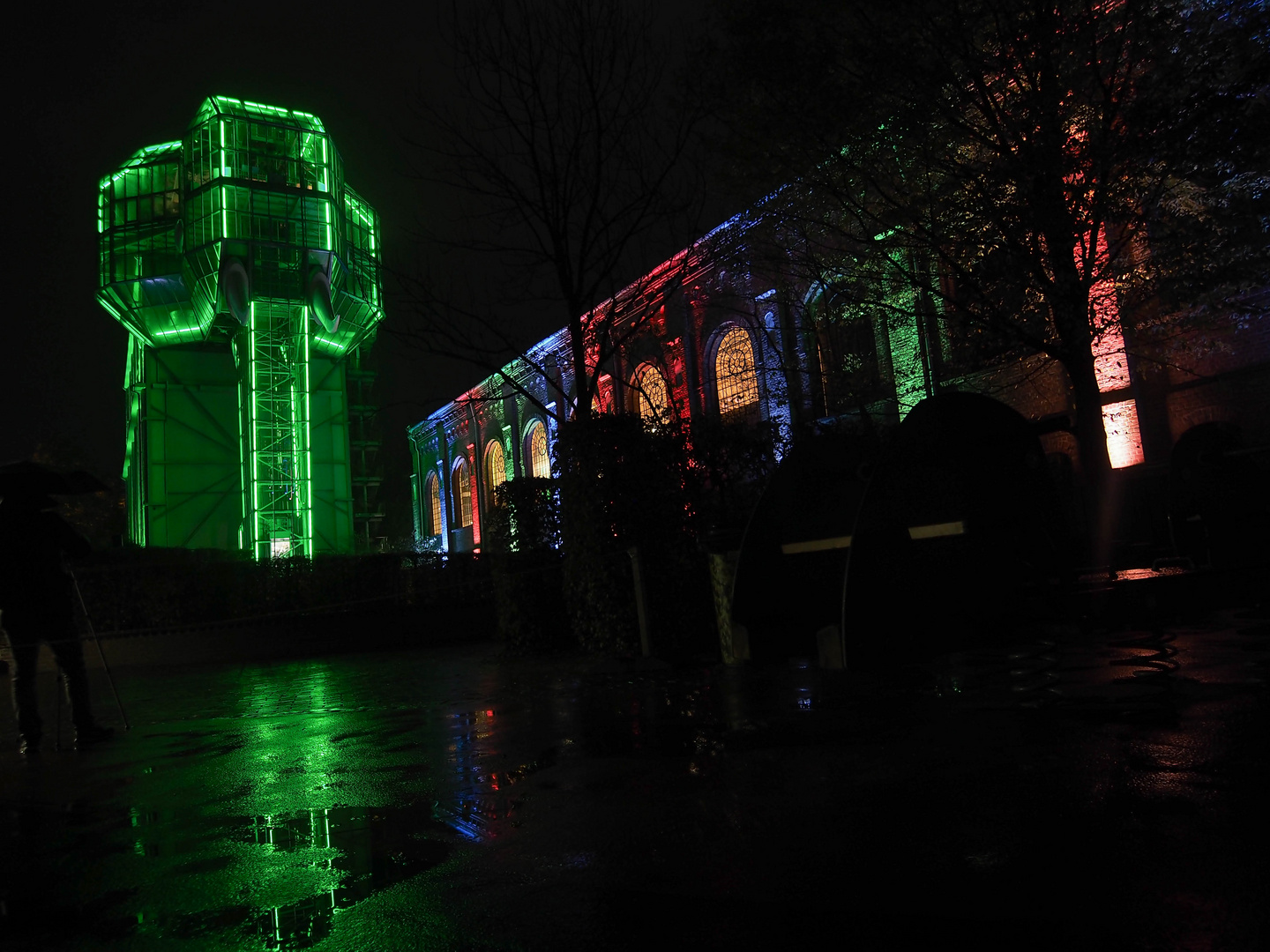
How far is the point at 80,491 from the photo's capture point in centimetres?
799

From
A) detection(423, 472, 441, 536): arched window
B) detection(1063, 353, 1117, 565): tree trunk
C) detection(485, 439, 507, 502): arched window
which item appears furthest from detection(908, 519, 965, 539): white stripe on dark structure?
detection(423, 472, 441, 536): arched window

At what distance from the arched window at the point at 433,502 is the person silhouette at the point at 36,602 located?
5278cm

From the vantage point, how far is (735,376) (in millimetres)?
29594

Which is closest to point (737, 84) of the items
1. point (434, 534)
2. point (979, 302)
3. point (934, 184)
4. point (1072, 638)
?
point (934, 184)

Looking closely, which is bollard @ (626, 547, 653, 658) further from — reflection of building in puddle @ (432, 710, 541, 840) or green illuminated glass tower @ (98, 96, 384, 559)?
green illuminated glass tower @ (98, 96, 384, 559)

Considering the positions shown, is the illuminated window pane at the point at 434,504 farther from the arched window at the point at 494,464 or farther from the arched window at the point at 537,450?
the arched window at the point at 537,450

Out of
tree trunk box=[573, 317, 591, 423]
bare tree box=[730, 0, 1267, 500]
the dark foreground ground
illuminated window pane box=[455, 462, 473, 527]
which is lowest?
the dark foreground ground

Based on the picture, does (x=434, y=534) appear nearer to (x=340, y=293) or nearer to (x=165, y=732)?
(x=340, y=293)

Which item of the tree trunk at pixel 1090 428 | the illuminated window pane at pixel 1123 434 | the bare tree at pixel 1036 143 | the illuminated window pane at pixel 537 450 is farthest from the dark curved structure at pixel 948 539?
the illuminated window pane at pixel 537 450

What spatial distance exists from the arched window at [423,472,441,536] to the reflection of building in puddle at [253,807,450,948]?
5664 cm

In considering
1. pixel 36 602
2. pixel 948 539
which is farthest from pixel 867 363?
pixel 36 602

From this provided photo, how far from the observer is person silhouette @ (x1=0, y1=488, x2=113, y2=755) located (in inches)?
269

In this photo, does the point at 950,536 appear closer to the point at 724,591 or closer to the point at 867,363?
the point at 724,591

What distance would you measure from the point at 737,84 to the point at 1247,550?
8.44m
